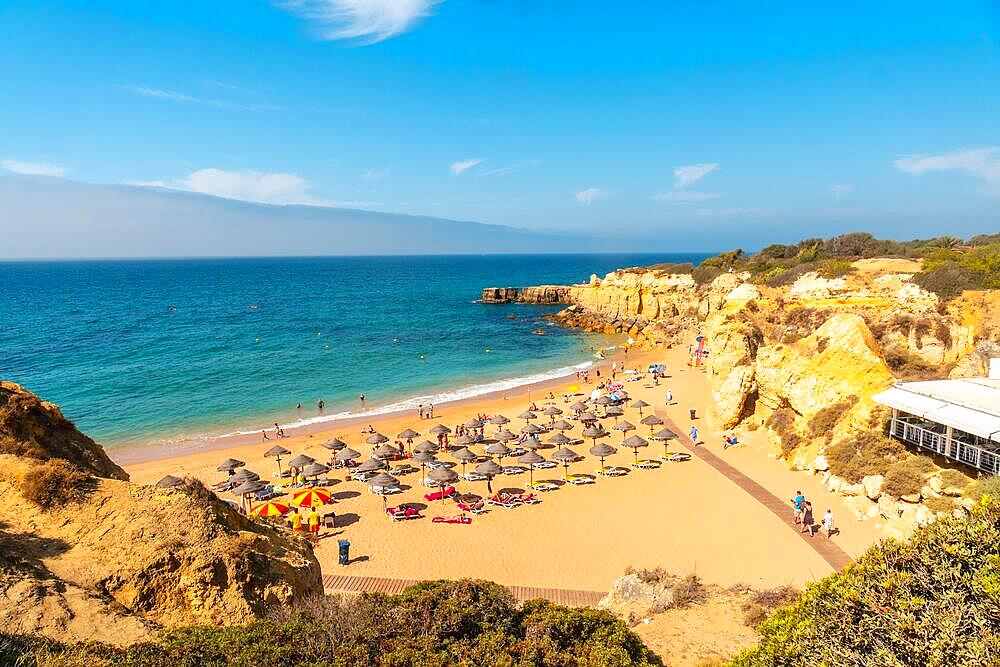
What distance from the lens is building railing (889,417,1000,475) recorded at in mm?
12867

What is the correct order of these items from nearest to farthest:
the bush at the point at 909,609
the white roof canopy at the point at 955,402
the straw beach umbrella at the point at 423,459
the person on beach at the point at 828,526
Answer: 1. the bush at the point at 909,609
2. the white roof canopy at the point at 955,402
3. the person on beach at the point at 828,526
4. the straw beach umbrella at the point at 423,459

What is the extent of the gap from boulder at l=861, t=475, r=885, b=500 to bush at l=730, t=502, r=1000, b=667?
1086cm

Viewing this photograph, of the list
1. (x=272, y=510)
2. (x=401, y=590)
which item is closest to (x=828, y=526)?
(x=401, y=590)

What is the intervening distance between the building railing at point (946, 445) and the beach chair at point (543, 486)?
10.7 metres

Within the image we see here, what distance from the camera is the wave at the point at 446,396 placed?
98.3 feet

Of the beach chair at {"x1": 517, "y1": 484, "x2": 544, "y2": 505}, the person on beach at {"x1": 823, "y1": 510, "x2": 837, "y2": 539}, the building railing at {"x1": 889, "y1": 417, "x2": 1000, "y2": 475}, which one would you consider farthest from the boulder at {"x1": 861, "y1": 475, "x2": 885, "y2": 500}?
the beach chair at {"x1": 517, "y1": 484, "x2": 544, "y2": 505}

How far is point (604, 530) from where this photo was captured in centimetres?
1603

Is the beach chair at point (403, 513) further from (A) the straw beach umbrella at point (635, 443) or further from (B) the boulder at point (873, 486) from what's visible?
(B) the boulder at point (873, 486)

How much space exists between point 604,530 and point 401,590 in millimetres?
6350

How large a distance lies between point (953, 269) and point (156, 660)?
34.7 m

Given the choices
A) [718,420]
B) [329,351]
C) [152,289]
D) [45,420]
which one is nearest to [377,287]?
[152,289]

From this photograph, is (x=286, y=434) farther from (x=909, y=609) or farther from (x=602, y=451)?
(x=909, y=609)

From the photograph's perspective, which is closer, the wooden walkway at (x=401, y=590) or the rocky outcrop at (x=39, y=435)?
the rocky outcrop at (x=39, y=435)

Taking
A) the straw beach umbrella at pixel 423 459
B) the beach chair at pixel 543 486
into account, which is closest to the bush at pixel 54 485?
the straw beach umbrella at pixel 423 459
